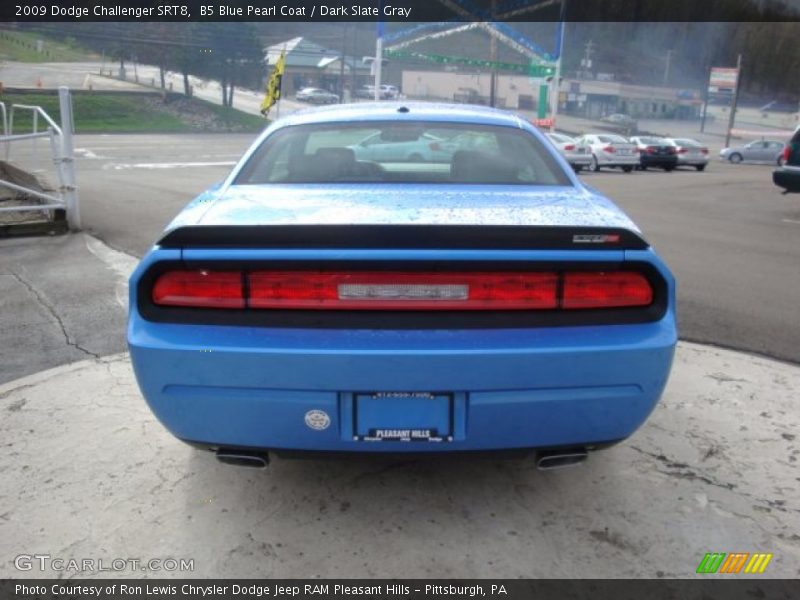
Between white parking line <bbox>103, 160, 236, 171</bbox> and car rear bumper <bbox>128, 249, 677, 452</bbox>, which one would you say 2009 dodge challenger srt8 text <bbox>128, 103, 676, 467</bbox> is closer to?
car rear bumper <bbox>128, 249, 677, 452</bbox>

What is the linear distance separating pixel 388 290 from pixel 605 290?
72cm

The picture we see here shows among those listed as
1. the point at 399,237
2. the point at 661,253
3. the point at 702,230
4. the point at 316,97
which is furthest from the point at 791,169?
the point at 316,97

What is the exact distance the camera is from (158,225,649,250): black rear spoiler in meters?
2.15

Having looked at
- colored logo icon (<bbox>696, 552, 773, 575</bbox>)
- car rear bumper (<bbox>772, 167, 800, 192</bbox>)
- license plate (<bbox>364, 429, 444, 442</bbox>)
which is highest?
license plate (<bbox>364, 429, 444, 442</bbox>)

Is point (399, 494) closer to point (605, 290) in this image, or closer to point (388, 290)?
point (388, 290)

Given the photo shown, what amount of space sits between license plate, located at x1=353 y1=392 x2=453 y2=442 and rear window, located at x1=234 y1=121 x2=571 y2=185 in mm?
1257

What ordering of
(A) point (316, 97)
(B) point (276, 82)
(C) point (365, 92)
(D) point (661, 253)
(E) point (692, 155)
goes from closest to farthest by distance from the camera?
(D) point (661, 253) → (B) point (276, 82) → (E) point (692, 155) → (A) point (316, 97) → (C) point (365, 92)

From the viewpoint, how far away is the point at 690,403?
3.55m

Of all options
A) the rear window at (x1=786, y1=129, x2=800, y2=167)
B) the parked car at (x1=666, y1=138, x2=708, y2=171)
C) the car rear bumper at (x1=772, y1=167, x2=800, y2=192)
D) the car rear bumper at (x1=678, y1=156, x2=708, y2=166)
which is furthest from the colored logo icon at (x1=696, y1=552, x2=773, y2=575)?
the car rear bumper at (x1=678, y1=156, x2=708, y2=166)

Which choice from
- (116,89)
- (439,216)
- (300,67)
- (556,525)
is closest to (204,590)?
(556,525)

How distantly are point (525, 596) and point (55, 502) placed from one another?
182 centimetres

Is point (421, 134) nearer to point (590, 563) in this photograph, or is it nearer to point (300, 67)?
point (590, 563)

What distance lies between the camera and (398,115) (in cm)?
357

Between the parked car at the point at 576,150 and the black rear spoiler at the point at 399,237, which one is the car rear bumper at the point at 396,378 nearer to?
the black rear spoiler at the point at 399,237
